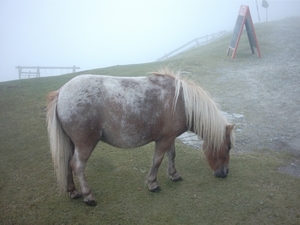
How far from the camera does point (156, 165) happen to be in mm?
3496

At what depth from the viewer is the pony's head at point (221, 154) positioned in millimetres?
3537

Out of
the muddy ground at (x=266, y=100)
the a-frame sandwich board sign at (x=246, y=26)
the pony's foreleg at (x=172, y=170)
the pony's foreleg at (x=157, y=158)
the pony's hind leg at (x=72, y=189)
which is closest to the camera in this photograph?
the pony's hind leg at (x=72, y=189)

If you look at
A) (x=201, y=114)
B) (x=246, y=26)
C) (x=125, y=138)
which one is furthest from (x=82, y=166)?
(x=246, y=26)

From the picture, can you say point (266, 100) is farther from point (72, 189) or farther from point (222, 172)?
point (72, 189)

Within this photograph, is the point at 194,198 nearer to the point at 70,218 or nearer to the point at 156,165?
the point at 156,165

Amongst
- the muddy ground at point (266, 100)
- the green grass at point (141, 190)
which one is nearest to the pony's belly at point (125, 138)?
the green grass at point (141, 190)

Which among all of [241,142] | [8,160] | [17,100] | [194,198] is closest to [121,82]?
[194,198]

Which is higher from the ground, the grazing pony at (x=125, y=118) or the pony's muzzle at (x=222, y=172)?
the grazing pony at (x=125, y=118)

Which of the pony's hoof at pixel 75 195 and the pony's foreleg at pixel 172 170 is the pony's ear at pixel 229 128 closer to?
the pony's foreleg at pixel 172 170

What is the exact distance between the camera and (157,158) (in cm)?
346

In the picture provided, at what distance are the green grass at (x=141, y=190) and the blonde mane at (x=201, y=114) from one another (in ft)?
2.41

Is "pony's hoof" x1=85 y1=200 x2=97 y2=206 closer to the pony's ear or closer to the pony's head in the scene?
the pony's head

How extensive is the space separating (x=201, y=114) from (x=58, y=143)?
78.0 inches

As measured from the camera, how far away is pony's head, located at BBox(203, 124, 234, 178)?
3.54m
